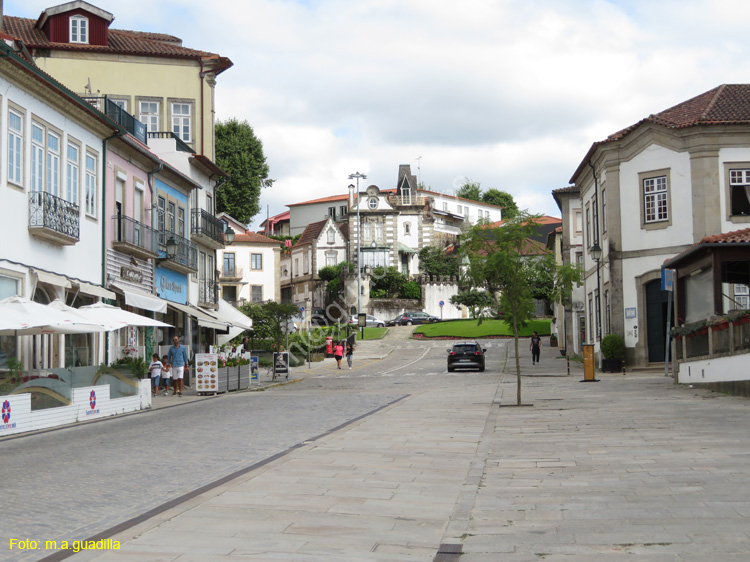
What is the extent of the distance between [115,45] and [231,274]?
49072 mm

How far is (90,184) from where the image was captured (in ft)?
96.2

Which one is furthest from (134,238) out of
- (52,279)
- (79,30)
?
(79,30)

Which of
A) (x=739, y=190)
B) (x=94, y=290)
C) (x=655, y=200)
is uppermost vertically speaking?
(x=739, y=190)

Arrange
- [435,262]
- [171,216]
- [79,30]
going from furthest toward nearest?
[435,262] → [79,30] → [171,216]

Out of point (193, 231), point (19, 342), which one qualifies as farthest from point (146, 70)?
point (19, 342)

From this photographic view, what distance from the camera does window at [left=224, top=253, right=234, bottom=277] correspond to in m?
90.3

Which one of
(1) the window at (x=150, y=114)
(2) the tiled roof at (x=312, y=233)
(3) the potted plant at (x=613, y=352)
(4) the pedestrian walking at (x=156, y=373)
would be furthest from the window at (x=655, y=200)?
(2) the tiled roof at (x=312, y=233)

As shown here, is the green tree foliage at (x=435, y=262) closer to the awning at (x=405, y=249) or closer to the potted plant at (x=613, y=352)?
the awning at (x=405, y=249)

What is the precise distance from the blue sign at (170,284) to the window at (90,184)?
6306mm

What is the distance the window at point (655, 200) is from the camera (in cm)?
3897

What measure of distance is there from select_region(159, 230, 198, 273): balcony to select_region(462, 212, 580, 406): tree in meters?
15.1

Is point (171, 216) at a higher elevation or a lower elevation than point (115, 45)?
lower

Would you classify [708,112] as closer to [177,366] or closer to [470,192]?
[177,366]

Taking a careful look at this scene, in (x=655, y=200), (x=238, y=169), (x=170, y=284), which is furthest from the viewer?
(x=238, y=169)
